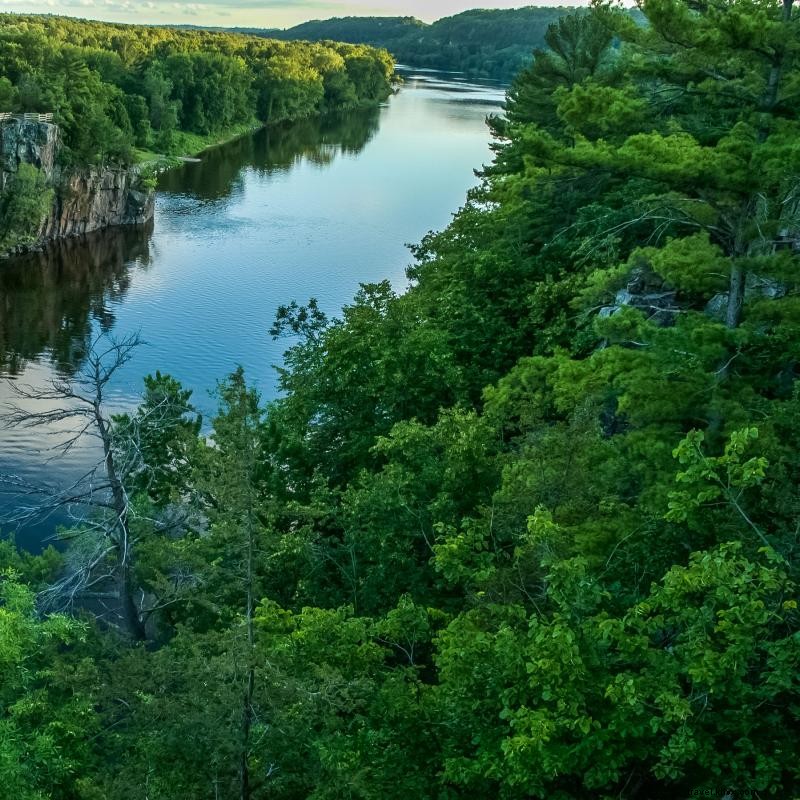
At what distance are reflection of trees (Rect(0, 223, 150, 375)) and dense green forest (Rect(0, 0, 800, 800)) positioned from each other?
24.0 m

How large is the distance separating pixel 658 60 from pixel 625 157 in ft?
5.05

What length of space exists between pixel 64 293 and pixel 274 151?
158 feet

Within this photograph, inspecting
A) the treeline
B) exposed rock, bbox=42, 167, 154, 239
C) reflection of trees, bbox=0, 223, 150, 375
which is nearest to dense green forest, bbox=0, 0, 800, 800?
reflection of trees, bbox=0, 223, 150, 375

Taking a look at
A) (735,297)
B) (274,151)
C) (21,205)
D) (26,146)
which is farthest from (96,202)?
(735,297)

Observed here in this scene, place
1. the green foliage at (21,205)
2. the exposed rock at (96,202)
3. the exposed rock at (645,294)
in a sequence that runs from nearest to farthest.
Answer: the exposed rock at (645,294) < the green foliage at (21,205) < the exposed rock at (96,202)

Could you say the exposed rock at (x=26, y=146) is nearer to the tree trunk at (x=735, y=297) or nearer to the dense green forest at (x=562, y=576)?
the dense green forest at (x=562, y=576)

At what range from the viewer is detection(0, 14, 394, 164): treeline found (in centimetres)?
5884

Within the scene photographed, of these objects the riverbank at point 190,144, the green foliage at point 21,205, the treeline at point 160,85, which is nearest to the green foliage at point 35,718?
the green foliage at point 21,205

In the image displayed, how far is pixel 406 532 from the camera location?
14.1 m

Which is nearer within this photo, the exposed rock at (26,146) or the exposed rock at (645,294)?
the exposed rock at (645,294)

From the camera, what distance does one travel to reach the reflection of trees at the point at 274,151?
71562 mm

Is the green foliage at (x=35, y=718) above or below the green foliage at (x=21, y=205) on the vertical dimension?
below

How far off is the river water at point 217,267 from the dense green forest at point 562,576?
10.5 metres

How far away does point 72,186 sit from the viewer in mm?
56156
